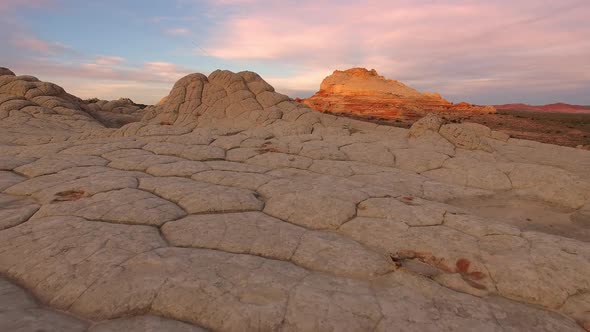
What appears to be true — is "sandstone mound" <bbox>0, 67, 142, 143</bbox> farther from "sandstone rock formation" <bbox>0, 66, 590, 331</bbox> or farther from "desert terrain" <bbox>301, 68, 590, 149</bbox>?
"desert terrain" <bbox>301, 68, 590, 149</bbox>

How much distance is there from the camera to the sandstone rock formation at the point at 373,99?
1296 inches

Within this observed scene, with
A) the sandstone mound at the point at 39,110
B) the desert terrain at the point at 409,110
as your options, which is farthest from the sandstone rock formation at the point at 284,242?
the desert terrain at the point at 409,110

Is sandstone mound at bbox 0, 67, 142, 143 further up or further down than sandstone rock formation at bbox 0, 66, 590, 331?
further up

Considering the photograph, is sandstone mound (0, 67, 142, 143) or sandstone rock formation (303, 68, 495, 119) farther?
sandstone rock formation (303, 68, 495, 119)

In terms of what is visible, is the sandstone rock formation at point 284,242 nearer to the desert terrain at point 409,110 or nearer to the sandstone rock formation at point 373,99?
the desert terrain at point 409,110

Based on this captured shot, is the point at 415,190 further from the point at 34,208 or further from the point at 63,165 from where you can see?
the point at 63,165

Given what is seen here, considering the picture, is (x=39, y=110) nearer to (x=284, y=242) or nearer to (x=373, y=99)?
(x=284, y=242)

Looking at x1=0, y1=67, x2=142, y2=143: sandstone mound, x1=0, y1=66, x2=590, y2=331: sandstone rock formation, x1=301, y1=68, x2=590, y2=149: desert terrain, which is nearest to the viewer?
x1=0, y1=66, x2=590, y2=331: sandstone rock formation

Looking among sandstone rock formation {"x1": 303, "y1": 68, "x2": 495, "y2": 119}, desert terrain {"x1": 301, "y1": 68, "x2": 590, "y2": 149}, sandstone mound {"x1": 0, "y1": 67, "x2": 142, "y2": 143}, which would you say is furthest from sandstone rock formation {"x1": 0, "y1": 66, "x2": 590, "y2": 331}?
sandstone rock formation {"x1": 303, "y1": 68, "x2": 495, "y2": 119}

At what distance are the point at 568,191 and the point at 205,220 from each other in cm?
543

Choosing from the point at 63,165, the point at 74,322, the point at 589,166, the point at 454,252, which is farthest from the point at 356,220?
the point at 589,166

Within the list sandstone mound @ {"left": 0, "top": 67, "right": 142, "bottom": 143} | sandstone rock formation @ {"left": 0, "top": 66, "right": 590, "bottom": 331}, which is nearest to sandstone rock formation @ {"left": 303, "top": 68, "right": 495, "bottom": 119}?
sandstone mound @ {"left": 0, "top": 67, "right": 142, "bottom": 143}

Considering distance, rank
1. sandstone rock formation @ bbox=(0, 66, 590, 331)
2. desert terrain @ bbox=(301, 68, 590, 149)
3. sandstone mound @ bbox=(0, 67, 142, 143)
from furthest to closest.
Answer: desert terrain @ bbox=(301, 68, 590, 149) → sandstone mound @ bbox=(0, 67, 142, 143) → sandstone rock formation @ bbox=(0, 66, 590, 331)

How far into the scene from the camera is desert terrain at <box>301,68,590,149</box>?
2372 cm
